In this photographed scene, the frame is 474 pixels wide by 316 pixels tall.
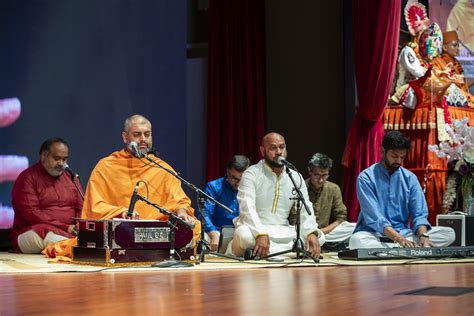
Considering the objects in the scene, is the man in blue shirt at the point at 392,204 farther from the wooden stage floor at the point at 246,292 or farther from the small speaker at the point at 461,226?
the wooden stage floor at the point at 246,292

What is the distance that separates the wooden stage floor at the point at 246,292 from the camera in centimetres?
359

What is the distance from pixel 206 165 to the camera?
10.8 metres

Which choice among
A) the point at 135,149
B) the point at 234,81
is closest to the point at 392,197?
the point at 135,149

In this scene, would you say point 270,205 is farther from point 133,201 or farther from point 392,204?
point 133,201

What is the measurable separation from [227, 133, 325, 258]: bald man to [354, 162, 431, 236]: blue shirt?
43cm

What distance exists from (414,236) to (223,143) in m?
3.88

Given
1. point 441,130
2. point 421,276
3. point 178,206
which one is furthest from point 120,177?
point 441,130

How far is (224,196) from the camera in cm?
820

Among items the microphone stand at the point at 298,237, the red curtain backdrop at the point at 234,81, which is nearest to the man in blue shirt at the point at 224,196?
the microphone stand at the point at 298,237

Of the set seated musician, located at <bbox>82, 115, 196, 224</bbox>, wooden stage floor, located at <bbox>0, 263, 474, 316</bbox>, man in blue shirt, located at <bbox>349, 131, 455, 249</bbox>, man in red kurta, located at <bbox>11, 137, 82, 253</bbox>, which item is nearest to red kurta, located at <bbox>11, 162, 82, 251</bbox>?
man in red kurta, located at <bbox>11, 137, 82, 253</bbox>

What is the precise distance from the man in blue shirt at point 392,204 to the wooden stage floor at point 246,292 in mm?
1191

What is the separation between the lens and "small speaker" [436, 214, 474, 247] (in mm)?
7836

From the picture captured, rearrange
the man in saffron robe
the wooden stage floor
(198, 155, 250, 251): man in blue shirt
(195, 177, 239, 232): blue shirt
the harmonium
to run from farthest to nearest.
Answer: (195, 177, 239, 232): blue shirt, (198, 155, 250, 251): man in blue shirt, the man in saffron robe, the harmonium, the wooden stage floor

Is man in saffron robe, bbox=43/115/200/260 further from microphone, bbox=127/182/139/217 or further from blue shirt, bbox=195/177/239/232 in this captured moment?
blue shirt, bbox=195/177/239/232
